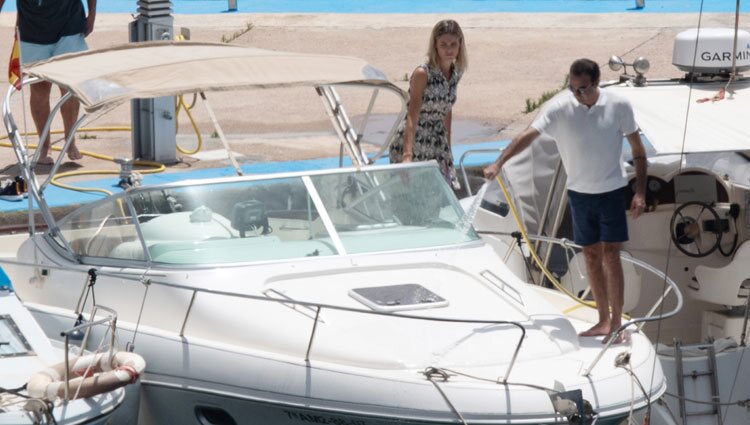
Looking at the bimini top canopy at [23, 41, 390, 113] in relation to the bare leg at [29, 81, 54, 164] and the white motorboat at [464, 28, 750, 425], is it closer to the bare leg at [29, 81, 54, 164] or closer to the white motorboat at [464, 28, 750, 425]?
the white motorboat at [464, 28, 750, 425]

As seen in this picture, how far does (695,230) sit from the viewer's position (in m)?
8.38

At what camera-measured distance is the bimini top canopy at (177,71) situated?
23.2ft

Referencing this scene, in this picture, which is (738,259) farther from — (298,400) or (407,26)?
(407,26)

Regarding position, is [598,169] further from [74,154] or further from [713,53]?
[74,154]

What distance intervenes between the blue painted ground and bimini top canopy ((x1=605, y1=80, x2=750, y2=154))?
11.7 meters

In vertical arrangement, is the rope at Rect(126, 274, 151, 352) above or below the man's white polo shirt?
below

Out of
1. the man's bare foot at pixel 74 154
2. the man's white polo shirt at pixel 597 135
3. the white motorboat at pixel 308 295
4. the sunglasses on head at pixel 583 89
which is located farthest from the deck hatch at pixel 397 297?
the man's bare foot at pixel 74 154

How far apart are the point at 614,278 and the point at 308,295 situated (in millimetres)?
1543

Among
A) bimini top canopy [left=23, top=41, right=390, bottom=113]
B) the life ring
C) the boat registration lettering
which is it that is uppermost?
bimini top canopy [left=23, top=41, right=390, bottom=113]

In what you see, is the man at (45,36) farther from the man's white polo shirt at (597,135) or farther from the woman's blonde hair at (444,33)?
the man's white polo shirt at (597,135)

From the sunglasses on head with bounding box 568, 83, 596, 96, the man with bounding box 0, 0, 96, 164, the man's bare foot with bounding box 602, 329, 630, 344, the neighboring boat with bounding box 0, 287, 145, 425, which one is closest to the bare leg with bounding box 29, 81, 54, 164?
the man with bounding box 0, 0, 96, 164

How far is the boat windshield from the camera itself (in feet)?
22.6

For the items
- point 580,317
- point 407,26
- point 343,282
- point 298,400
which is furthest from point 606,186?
point 407,26

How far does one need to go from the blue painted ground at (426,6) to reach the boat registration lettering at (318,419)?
48.9 feet
